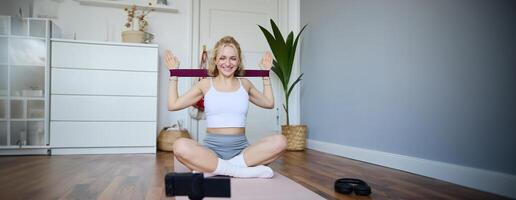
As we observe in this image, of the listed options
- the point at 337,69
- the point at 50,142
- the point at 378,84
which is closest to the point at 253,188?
the point at 378,84

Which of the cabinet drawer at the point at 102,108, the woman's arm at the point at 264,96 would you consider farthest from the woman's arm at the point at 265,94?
the cabinet drawer at the point at 102,108

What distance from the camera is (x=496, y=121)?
5.59ft

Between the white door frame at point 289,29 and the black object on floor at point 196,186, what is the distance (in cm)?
335

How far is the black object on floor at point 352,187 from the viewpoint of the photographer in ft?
5.15

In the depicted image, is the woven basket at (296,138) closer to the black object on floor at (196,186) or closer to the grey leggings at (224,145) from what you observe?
the grey leggings at (224,145)

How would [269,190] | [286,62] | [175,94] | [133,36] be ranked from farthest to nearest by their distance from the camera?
1. [286,62]
2. [133,36]
3. [175,94]
4. [269,190]

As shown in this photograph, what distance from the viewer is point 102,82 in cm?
326

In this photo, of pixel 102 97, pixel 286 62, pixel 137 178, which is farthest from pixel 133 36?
pixel 137 178

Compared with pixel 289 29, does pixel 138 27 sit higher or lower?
lower

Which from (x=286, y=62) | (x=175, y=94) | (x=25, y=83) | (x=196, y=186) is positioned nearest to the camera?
(x=196, y=186)

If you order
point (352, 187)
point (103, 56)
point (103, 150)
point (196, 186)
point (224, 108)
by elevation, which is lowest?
point (103, 150)

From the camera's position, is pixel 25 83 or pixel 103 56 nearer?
pixel 25 83

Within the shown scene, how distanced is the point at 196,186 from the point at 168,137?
2990mm

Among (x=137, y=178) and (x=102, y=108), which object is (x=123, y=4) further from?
(x=137, y=178)
